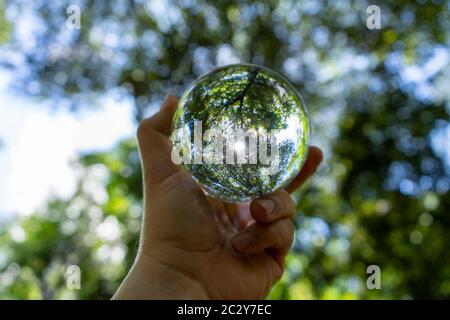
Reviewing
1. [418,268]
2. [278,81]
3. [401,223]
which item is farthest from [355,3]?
[278,81]

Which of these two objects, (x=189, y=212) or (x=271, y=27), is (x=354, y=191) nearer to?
(x=271, y=27)

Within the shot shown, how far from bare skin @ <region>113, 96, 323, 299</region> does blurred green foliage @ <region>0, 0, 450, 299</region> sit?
5210 mm

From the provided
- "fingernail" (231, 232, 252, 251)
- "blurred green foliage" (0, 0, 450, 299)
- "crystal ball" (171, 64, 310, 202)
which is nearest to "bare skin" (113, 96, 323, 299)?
"fingernail" (231, 232, 252, 251)

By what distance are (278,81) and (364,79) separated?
639 cm

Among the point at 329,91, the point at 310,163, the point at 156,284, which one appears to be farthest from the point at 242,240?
the point at 329,91

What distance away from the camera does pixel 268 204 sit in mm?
1868

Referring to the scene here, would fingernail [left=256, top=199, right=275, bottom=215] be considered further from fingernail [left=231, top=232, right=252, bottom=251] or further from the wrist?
the wrist

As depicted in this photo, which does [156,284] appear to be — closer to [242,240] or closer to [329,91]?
[242,240]

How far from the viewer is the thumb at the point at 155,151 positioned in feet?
7.06

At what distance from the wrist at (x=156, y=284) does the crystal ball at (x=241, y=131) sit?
427 mm

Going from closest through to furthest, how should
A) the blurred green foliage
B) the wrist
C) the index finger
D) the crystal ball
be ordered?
the crystal ball, the wrist, the index finger, the blurred green foliage

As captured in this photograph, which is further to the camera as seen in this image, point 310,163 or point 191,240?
point 310,163

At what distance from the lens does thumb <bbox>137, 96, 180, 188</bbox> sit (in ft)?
7.06

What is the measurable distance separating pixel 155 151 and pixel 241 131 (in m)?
0.68
